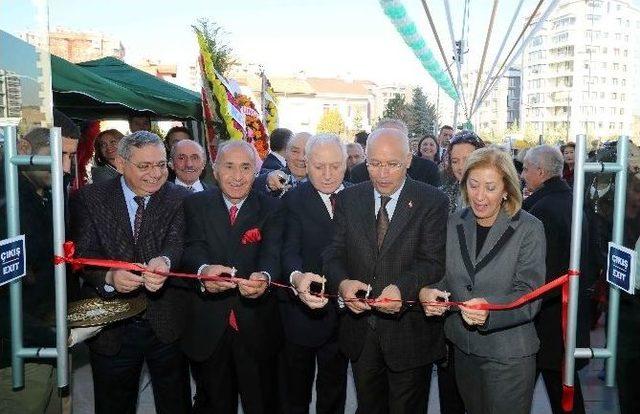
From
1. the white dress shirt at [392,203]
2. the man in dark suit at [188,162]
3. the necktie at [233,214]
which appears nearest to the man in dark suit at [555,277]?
the white dress shirt at [392,203]

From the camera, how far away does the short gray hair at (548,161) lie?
11.4 ft

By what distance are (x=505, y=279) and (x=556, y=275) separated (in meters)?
0.77

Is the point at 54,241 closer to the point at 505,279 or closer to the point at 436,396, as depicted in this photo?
the point at 505,279

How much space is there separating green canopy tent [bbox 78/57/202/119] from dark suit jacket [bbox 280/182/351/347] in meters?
3.93

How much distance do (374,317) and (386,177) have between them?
2.44 feet

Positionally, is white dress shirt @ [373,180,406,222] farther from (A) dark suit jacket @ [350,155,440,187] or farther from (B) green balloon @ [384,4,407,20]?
(B) green balloon @ [384,4,407,20]

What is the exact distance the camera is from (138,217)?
3000 mm

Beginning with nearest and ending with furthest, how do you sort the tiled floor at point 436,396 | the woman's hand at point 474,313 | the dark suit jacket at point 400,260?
the woman's hand at point 474,313 → the dark suit jacket at point 400,260 → the tiled floor at point 436,396

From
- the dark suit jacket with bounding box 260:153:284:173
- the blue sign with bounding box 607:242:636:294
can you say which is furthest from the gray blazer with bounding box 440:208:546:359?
the dark suit jacket with bounding box 260:153:284:173

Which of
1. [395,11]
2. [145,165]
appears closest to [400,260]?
[145,165]

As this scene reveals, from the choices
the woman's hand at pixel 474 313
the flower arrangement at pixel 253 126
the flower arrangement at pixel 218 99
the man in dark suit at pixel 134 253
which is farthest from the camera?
the flower arrangement at pixel 253 126

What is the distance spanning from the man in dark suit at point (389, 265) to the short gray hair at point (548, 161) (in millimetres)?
1005

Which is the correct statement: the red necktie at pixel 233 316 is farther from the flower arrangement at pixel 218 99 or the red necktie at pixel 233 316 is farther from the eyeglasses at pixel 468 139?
the flower arrangement at pixel 218 99

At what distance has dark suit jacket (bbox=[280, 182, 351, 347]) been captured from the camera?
10.7 ft
